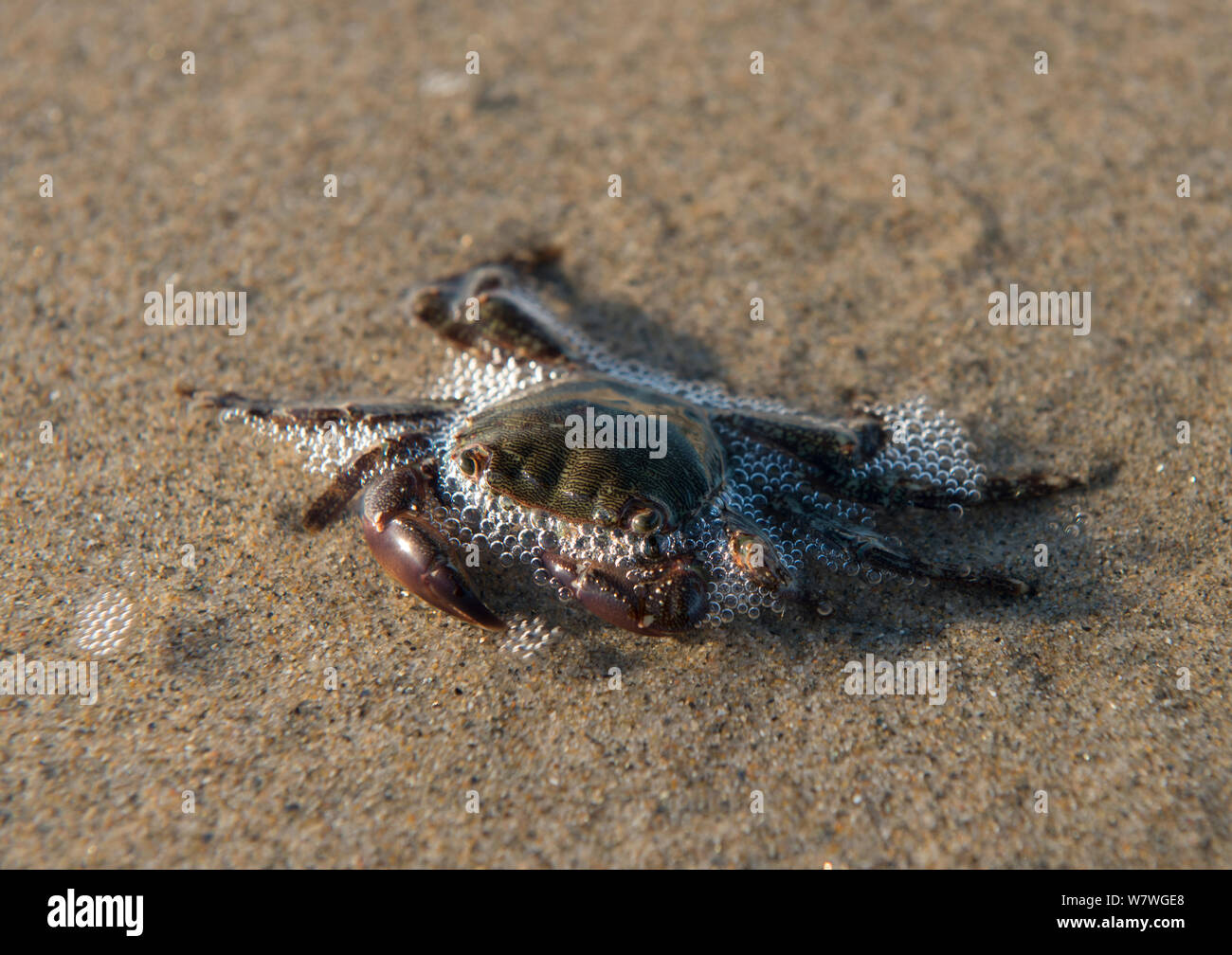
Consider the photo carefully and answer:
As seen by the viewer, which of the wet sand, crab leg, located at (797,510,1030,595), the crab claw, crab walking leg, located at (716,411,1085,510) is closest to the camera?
the wet sand

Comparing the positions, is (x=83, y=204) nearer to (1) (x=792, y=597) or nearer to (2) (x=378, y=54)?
(2) (x=378, y=54)

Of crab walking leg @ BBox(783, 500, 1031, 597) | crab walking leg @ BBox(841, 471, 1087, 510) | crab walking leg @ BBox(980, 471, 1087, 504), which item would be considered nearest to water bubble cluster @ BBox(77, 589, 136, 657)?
crab walking leg @ BBox(783, 500, 1031, 597)

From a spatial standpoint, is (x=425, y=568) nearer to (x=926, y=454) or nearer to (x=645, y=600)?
(x=645, y=600)

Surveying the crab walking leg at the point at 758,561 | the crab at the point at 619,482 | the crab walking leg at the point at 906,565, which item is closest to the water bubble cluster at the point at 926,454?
the crab at the point at 619,482

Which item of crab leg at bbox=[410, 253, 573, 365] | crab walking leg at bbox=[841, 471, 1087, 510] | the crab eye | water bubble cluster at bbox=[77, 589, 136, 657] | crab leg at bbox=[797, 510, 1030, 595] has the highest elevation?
crab leg at bbox=[410, 253, 573, 365]

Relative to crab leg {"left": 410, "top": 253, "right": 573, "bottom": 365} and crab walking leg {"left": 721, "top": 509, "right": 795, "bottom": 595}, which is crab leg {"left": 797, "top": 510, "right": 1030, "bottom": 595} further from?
crab leg {"left": 410, "top": 253, "right": 573, "bottom": 365}
